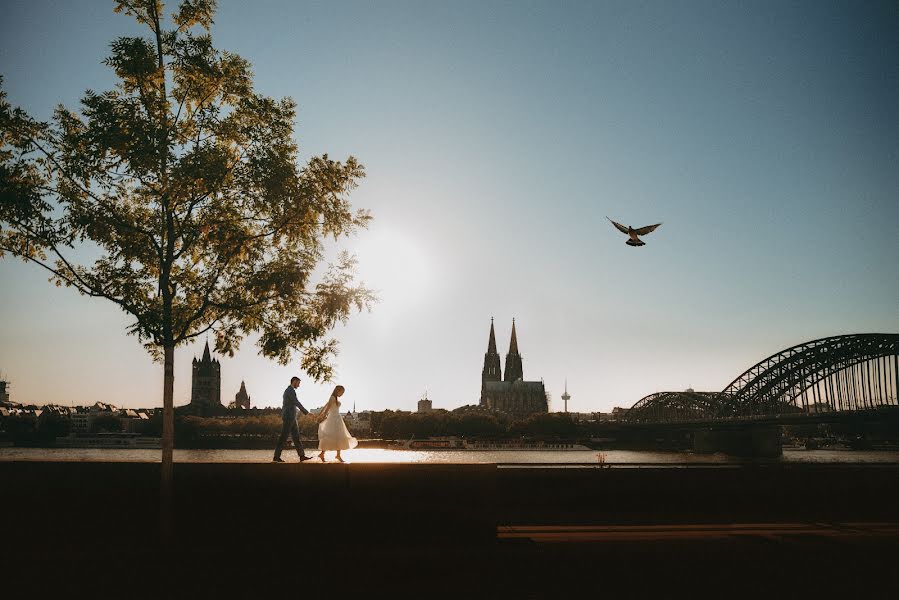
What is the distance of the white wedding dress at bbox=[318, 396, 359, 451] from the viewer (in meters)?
12.2

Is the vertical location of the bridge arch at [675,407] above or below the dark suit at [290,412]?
below

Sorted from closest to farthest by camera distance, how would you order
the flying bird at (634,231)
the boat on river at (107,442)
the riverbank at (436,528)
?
1. the riverbank at (436,528)
2. the flying bird at (634,231)
3. the boat on river at (107,442)

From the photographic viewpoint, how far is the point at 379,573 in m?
6.81

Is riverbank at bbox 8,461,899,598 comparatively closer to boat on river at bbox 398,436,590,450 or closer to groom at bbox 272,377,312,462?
groom at bbox 272,377,312,462

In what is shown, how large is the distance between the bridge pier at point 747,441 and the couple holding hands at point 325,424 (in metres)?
93.0

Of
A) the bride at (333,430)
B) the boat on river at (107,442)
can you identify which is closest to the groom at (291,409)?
the bride at (333,430)

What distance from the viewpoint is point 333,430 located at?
12320mm

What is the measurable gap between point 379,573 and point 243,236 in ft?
18.9

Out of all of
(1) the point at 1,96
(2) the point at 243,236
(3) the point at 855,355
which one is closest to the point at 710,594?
(2) the point at 243,236

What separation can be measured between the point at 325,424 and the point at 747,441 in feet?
321

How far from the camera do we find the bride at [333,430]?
1216 cm

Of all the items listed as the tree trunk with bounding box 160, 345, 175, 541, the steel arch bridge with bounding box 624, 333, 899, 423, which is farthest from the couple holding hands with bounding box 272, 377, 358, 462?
the steel arch bridge with bounding box 624, 333, 899, 423

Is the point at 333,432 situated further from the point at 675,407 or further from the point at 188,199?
the point at 675,407

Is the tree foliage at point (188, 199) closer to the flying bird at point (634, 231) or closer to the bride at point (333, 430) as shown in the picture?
the bride at point (333, 430)
